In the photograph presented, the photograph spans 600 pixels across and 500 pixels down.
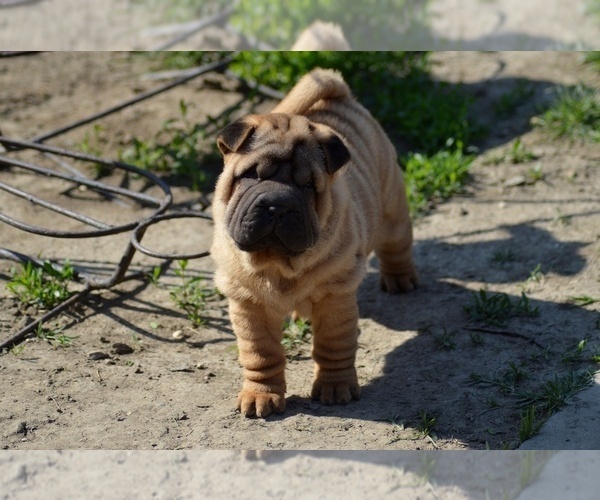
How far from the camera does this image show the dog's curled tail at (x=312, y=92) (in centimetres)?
487

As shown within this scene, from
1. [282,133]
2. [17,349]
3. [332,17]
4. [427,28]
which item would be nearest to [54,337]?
[17,349]

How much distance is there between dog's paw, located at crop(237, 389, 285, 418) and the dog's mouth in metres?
0.79

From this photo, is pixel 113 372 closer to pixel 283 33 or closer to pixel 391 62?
pixel 283 33

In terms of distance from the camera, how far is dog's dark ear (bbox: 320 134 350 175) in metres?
3.94

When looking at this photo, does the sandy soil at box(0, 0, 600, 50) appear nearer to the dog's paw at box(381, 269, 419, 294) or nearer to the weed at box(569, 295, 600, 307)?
the weed at box(569, 295, 600, 307)

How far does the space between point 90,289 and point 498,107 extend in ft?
14.7

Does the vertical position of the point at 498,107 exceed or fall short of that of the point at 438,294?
it exceeds it

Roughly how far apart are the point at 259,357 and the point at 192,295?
1398 mm

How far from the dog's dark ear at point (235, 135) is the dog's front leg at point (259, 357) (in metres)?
0.77

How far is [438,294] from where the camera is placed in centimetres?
562

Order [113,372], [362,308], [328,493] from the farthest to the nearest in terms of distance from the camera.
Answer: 1. [362,308]
2. [113,372]
3. [328,493]

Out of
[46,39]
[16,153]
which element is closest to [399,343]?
[46,39]

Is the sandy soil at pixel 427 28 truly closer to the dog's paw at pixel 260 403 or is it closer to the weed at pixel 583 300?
the dog's paw at pixel 260 403

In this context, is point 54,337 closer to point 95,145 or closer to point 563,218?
point 95,145
